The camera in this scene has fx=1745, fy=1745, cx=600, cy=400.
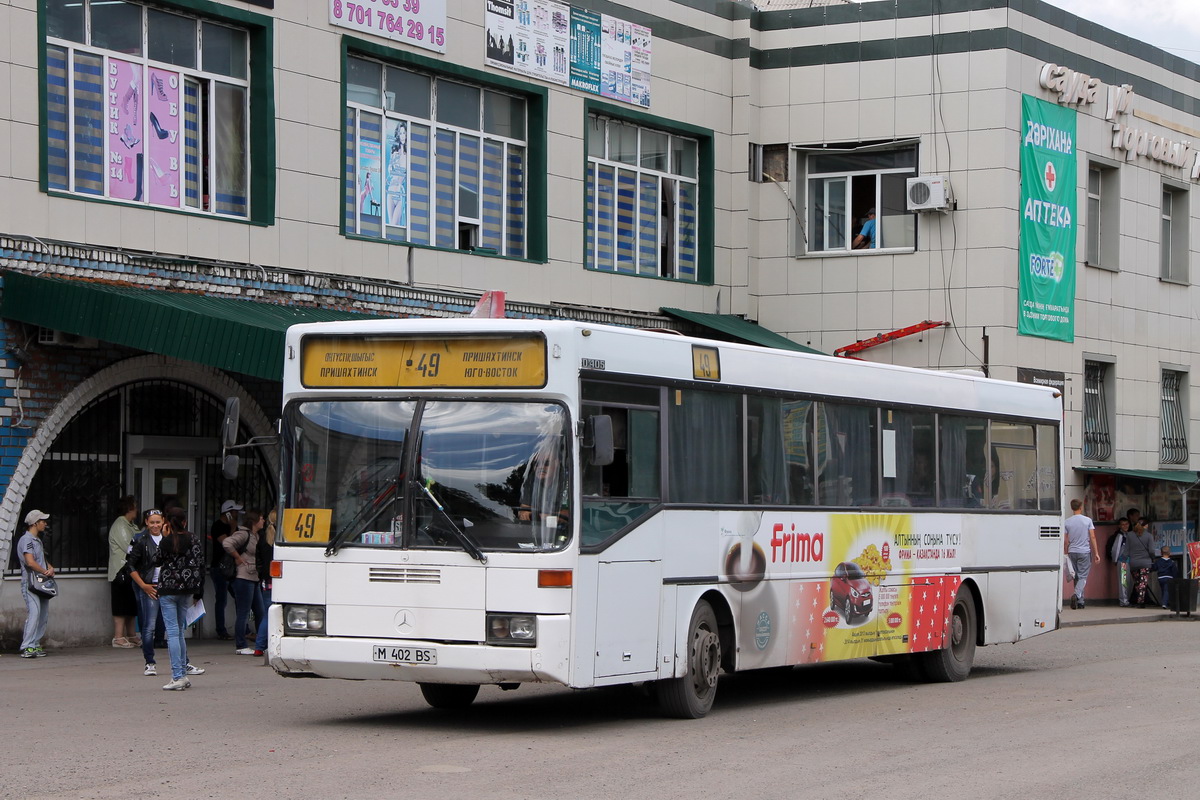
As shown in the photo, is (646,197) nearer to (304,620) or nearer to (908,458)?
(908,458)

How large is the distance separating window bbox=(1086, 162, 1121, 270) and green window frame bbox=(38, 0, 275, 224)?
54.4 feet

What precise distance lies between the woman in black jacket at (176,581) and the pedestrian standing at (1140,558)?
2056 cm

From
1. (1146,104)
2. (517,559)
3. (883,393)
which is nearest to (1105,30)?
(1146,104)

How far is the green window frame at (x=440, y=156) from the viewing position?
23078 mm

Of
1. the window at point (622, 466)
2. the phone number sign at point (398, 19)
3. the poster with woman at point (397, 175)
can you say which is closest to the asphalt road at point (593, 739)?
the window at point (622, 466)

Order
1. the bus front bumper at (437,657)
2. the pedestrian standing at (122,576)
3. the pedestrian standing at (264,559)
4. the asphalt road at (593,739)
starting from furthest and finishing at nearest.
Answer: the pedestrian standing at (122,576) → the pedestrian standing at (264,559) → the bus front bumper at (437,657) → the asphalt road at (593,739)

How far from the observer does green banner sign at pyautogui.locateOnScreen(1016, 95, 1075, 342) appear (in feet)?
94.9

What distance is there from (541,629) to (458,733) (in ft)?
3.73

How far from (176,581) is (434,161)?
10740 mm

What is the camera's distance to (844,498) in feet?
49.8

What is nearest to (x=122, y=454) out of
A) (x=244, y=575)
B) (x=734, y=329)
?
(x=244, y=575)

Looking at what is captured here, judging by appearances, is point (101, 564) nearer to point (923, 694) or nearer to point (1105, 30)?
point (923, 694)

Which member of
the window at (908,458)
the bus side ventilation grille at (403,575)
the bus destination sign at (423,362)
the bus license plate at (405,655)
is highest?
the bus destination sign at (423,362)

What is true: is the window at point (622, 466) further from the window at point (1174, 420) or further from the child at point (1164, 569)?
the window at point (1174, 420)
